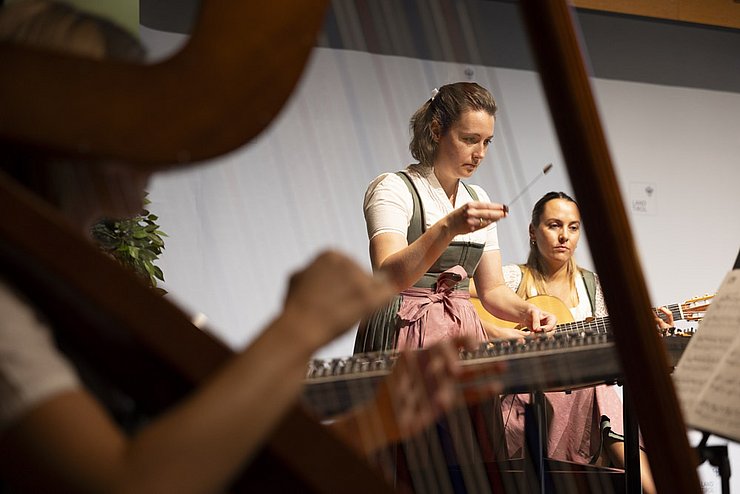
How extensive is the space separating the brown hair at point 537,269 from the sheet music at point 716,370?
6.69ft

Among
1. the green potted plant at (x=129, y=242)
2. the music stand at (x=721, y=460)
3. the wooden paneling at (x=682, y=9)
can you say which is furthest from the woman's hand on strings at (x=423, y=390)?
the wooden paneling at (x=682, y=9)

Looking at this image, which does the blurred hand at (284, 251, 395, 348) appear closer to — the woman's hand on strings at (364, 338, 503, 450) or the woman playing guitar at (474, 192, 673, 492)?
the woman's hand on strings at (364, 338, 503, 450)

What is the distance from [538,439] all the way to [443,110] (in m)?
0.74

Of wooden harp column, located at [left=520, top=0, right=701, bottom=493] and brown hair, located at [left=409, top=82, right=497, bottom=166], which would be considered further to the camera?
brown hair, located at [left=409, top=82, right=497, bottom=166]

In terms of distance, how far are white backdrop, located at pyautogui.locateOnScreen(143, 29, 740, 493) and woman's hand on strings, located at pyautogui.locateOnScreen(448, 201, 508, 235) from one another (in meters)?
1.02

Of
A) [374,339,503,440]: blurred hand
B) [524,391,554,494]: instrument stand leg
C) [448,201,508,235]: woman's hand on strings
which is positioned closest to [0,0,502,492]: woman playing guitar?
A: [374,339,503,440]: blurred hand

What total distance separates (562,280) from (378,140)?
3.37 feet

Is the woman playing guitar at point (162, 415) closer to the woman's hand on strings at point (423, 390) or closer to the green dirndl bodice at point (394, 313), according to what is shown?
the woman's hand on strings at point (423, 390)

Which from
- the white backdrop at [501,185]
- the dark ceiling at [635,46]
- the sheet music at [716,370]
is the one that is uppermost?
the dark ceiling at [635,46]

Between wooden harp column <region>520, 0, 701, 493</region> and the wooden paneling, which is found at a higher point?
the wooden paneling

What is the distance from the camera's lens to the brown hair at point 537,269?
3.19 m

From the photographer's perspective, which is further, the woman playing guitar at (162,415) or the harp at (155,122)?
the harp at (155,122)

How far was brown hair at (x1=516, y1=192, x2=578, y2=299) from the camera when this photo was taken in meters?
3.19

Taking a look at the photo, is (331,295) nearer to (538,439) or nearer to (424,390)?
(424,390)
